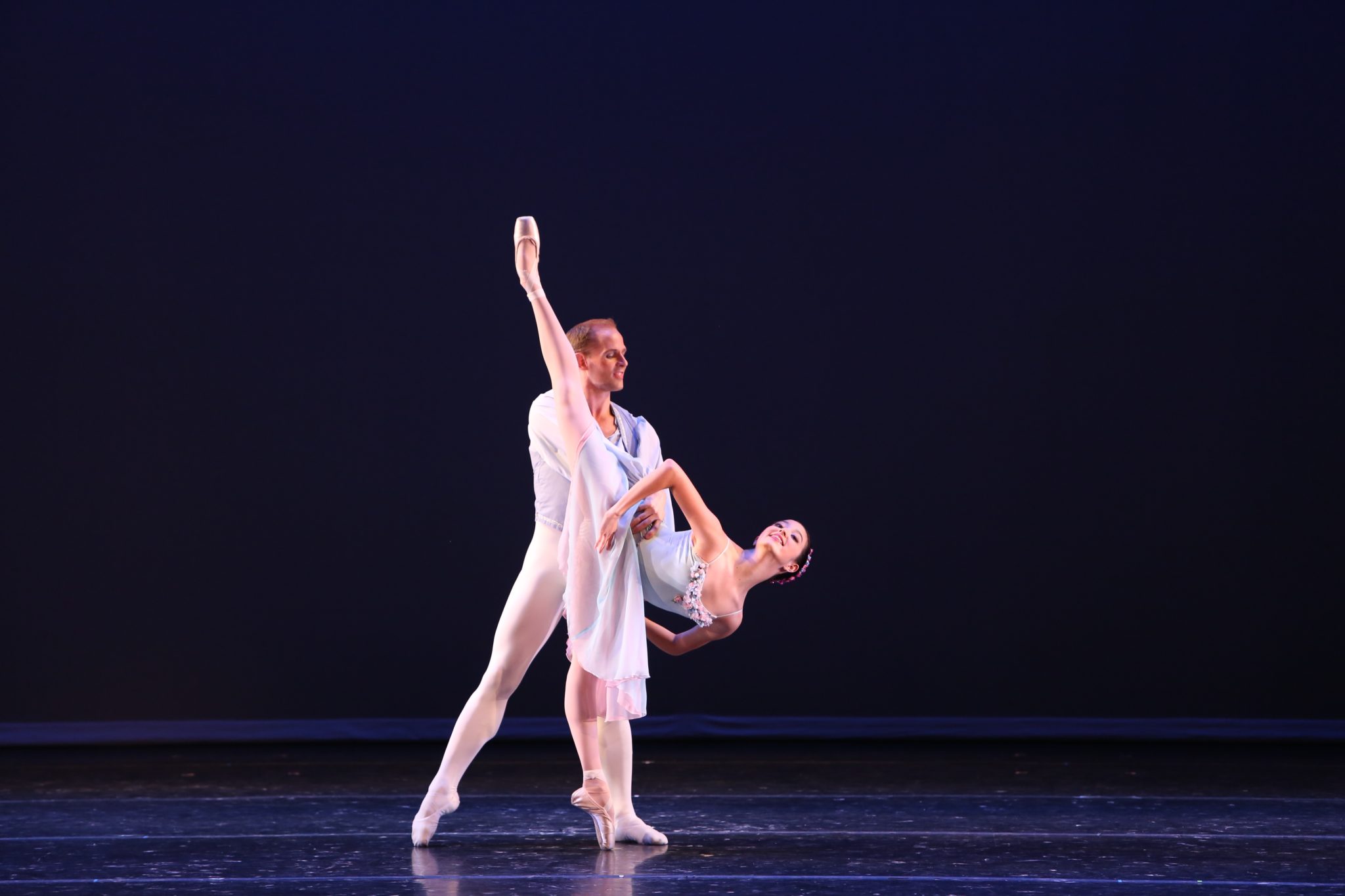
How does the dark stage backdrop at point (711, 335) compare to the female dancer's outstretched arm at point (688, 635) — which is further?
the dark stage backdrop at point (711, 335)

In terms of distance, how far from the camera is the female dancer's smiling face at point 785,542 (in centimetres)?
326

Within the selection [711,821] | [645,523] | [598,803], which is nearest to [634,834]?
[598,803]

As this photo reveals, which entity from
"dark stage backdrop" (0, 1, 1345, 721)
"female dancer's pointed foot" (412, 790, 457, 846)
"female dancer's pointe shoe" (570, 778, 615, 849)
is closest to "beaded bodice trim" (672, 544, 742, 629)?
"female dancer's pointe shoe" (570, 778, 615, 849)

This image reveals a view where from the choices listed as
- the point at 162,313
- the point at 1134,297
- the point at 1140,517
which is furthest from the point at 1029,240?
the point at 162,313

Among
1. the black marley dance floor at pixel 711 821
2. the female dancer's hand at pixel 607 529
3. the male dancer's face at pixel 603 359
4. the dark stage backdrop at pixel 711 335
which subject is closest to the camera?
the black marley dance floor at pixel 711 821

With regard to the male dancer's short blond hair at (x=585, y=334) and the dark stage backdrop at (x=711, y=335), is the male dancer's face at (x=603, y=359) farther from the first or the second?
the dark stage backdrop at (x=711, y=335)

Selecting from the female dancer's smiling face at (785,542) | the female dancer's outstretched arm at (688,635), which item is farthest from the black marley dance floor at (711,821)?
the female dancer's smiling face at (785,542)

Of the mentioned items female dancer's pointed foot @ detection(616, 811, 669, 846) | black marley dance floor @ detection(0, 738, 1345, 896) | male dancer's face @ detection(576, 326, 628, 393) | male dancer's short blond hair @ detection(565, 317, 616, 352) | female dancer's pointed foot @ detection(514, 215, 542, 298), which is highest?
female dancer's pointed foot @ detection(514, 215, 542, 298)

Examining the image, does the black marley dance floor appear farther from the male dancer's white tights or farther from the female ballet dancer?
the female ballet dancer

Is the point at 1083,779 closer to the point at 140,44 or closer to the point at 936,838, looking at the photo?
the point at 936,838

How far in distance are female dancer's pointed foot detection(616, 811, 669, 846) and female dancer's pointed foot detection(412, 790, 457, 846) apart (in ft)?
1.29

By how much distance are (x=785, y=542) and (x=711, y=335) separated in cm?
229

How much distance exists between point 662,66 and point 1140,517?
8.53 ft

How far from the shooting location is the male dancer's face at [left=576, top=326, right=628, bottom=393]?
11.0 feet
